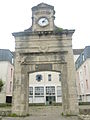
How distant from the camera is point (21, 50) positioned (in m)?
14.3

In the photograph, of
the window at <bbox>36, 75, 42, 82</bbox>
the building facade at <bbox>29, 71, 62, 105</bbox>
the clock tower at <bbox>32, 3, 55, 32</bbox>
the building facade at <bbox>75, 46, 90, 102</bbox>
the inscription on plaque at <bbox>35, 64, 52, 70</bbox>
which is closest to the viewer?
the inscription on plaque at <bbox>35, 64, 52, 70</bbox>

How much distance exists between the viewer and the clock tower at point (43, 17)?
48.8 feet

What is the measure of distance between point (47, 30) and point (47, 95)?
75.8ft

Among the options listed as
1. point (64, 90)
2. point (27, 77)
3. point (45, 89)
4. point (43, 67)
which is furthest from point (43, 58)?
point (45, 89)

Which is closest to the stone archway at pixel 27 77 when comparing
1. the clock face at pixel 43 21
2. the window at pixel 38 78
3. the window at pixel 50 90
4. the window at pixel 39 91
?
the clock face at pixel 43 21

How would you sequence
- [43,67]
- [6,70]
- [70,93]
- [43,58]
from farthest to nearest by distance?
[6,70] → [43,58] → [43,67] → [70,93]

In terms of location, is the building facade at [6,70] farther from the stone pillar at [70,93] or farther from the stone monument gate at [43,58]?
the stone pillar at [70,93]

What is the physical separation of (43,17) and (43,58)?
11.7ft

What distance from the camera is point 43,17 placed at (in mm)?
15109

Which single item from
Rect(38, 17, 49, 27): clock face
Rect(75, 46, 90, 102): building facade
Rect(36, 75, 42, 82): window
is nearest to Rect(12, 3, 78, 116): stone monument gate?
Rect(38, 17, 49, 27): clock face

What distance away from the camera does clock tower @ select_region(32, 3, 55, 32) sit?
586 inches

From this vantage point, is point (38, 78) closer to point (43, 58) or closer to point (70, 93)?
point (43, 58)

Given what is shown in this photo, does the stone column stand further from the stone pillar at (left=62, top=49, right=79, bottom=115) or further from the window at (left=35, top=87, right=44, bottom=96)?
the window at (left=35, top=87, right=44, bottom=96)

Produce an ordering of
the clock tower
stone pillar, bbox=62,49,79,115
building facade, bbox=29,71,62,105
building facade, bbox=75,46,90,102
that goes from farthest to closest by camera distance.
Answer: building facade, bbox=29,71,62,105, building facade, bbox=75,46,90,102, the clock tower, stone pillar, bbox=62,49,79,115
